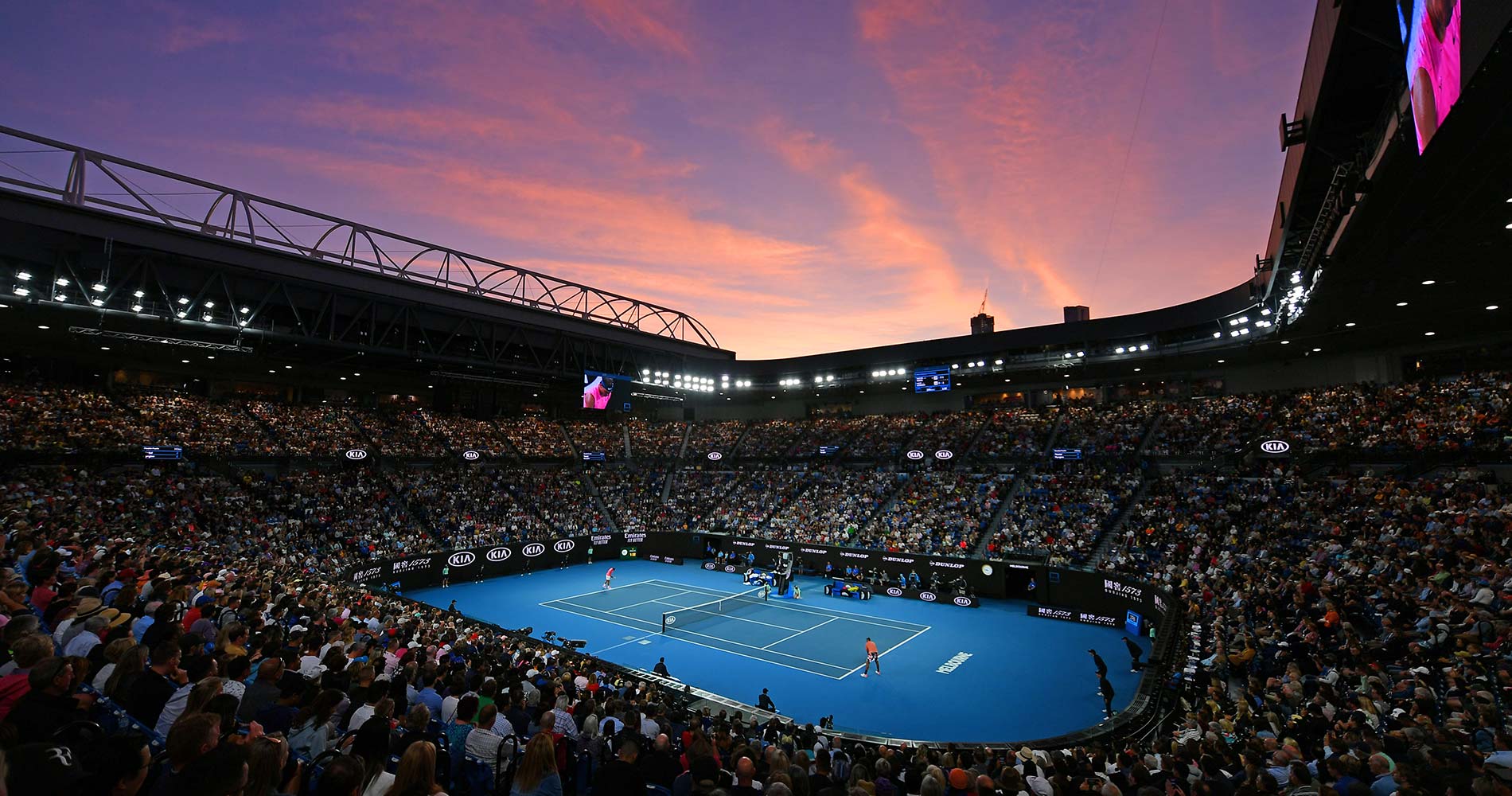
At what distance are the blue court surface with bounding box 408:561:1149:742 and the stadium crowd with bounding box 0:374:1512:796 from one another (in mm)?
3965

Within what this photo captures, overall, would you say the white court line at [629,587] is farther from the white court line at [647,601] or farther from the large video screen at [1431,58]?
the large video screen at [1431,58]

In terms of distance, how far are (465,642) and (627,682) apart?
171 inches

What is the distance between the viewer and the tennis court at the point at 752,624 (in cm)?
2372

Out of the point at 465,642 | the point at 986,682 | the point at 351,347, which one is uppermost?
the point at 351,347

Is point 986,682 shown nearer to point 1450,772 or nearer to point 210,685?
point 1450,772

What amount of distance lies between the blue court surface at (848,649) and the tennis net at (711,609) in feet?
0.39

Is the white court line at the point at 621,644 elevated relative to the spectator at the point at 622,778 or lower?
lower

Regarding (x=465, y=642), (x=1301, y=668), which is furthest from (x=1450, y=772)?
(x=465, y=642)

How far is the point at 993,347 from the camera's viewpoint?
44875 mm

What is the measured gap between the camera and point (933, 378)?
149 ft

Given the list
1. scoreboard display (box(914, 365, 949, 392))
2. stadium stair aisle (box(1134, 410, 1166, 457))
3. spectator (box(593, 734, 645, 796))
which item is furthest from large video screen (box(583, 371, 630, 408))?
spectator (box(593, 734, 645, 796))

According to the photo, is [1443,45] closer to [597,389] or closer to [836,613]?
[836,613]

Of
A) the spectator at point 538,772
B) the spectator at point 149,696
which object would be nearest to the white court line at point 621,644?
the spectator at point 149,696

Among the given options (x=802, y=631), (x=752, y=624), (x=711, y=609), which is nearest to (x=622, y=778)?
(x=802, y=631)
